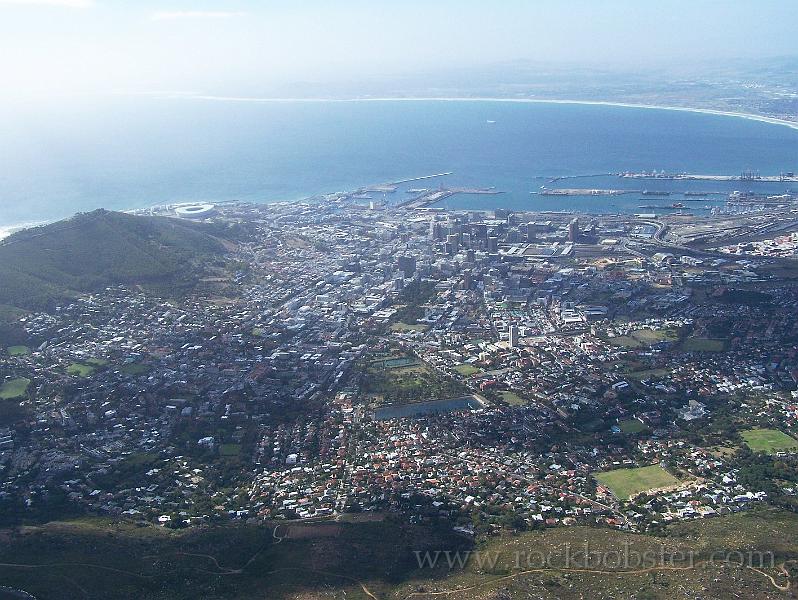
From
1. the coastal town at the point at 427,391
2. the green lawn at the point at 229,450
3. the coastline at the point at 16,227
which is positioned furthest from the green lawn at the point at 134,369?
the coastline at the point at 16,227

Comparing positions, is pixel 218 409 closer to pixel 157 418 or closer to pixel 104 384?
pixel 157 418

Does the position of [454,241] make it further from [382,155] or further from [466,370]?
[382,155]

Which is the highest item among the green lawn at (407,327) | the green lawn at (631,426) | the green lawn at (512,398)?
the green lawn at (407,327)


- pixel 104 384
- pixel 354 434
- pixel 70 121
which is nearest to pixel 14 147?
pixel 70 121

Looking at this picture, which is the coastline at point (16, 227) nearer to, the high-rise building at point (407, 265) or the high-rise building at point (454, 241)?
the high-rise building at point (407, 265)

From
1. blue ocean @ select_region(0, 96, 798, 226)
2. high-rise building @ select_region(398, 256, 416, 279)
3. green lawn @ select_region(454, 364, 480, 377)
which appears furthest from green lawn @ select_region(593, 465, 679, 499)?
blue ocean @ select_region(0, 96, 798, 226)
